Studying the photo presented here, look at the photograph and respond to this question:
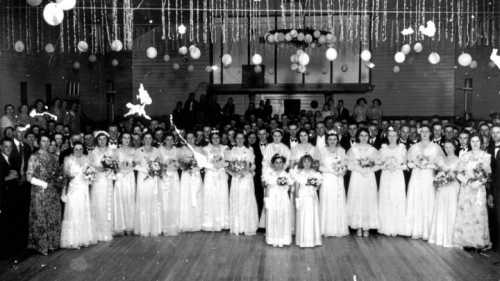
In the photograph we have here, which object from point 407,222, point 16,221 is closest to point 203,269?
point 16,221

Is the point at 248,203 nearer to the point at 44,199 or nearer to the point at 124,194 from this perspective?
the point at 124,194

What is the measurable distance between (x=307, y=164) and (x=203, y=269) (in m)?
2.26

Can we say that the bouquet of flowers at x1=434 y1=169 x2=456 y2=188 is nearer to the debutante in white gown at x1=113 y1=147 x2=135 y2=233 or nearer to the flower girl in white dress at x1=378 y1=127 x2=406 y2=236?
the flower girl in white dress at x1=378 y1=127 x2=406 y2=236

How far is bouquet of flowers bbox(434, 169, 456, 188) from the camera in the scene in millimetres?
7871

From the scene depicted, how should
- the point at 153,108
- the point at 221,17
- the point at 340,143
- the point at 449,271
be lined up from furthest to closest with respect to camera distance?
the point at 153,108 < the point at 221,17 < the point at 340,143 < the point at 449,271

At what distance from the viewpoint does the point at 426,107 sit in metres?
18.6

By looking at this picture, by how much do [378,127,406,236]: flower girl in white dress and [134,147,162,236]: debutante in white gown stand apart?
12.0 feet

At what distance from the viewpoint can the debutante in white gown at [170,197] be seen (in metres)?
8.68

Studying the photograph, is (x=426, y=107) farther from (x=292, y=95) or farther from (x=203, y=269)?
(x=203, y=269)

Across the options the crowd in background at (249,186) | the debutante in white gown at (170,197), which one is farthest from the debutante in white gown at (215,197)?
the debutante in white gown at (170,197)

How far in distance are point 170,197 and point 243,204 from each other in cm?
121

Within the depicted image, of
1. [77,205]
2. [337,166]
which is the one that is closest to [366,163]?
[337,166]

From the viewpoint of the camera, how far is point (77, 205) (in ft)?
25.7

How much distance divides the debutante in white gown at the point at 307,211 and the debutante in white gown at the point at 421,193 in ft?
5.38
